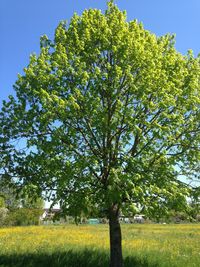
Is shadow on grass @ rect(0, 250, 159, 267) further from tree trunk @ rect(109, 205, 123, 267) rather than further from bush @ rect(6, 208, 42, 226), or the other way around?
bush @ rect(6, 208, 42, 226)

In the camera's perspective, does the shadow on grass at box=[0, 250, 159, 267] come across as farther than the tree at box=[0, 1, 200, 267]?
Yes

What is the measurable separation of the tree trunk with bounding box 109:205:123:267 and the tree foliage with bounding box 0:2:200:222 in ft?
5.62

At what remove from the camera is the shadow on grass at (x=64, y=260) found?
713 inches

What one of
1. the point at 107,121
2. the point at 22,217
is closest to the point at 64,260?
the point at 107,121

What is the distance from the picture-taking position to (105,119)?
559 inches

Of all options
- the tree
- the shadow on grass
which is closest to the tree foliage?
the tree

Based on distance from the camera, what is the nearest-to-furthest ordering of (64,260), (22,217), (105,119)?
1. (105,119)
2. (64,260)
3. (22,217)

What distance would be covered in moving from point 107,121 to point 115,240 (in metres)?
6.20

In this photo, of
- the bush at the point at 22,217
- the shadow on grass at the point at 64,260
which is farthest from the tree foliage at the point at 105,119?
the bush at the point at 22,217

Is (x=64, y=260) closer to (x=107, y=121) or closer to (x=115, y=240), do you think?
(x=115, y=240)

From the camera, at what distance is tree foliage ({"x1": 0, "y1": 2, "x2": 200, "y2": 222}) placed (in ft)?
46.2

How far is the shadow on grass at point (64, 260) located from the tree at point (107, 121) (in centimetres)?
292

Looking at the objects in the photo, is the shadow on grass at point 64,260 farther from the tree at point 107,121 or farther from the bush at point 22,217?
the bush at point 22,217

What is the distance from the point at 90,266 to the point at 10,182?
6.62m
